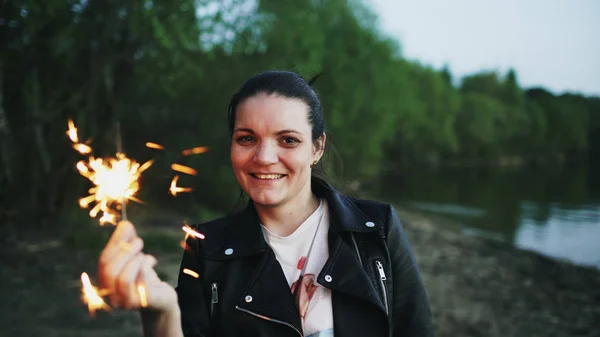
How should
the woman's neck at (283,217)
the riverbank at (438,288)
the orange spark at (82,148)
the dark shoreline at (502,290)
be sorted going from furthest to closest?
the dark shoreline at (502,290) → the riverbank at (438,288) → the woman's neck at (283,217) → the orange spark at (82,148)

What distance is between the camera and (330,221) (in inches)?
98.0

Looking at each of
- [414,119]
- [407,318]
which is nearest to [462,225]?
[407,318]

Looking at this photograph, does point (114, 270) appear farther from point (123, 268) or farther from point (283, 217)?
point (283, 217)

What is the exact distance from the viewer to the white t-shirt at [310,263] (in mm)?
2258

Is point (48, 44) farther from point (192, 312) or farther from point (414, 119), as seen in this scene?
point (414, 119)

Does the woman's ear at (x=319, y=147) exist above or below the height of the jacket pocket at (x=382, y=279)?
above

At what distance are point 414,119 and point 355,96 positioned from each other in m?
25.8

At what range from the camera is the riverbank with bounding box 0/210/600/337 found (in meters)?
7.73

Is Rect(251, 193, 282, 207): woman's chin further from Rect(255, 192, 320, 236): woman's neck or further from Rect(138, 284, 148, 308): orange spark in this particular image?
Rect(138, 284, 148, 308): orange spark

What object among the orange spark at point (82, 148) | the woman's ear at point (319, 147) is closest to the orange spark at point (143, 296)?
the orange spark at point (82, 148)

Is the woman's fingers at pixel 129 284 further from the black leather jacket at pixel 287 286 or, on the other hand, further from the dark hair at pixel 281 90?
the dark hair at pixel 281 90

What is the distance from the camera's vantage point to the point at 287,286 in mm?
2260

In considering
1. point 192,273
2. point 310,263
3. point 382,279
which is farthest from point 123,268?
point 382,279

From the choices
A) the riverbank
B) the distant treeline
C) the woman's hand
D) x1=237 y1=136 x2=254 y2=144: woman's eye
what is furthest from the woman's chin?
the riverbank
